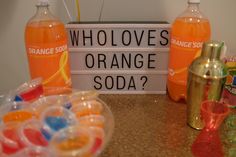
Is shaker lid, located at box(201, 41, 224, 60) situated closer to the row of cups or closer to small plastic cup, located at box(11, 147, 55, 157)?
the row of cups

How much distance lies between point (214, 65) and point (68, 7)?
53cm

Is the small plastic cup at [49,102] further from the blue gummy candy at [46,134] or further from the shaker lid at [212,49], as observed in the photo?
the shaker lid at [212,49]

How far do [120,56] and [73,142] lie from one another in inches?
15.6

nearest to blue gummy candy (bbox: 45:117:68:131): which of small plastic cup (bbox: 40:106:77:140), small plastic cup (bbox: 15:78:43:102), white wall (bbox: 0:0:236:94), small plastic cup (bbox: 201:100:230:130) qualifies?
small plastic cup (bbox: 40:106:77:140)

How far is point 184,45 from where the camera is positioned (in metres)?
0.73

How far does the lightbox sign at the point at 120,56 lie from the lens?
2.55ft

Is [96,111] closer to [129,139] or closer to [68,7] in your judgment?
[129,139]

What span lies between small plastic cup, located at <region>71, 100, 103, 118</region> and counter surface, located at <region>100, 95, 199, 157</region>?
102 millimetres

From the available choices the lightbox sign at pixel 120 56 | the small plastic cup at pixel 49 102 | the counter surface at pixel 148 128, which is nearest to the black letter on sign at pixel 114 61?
the lightbox sign at pixel 120 56

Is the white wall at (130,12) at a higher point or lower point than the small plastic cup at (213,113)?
higher

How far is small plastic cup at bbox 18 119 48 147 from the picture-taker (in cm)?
47

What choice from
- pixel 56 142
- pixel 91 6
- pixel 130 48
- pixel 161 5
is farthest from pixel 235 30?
pixel 56 142

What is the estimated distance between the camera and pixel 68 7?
89 cm

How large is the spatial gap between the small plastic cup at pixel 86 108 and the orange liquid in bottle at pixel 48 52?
0.16 meters
